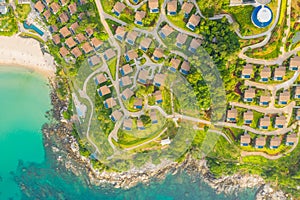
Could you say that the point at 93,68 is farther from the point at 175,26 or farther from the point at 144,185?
the point at 144,185

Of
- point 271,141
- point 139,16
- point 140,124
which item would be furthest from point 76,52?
point 271,141

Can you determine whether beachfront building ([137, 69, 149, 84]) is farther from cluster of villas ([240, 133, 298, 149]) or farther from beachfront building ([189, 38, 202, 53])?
cluster of villas ([240, 133, 298, 149])

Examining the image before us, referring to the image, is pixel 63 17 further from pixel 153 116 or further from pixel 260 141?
pixel 260 141

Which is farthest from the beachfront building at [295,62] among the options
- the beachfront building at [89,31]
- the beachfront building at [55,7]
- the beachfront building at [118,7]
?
the beachfront building at [55,7]

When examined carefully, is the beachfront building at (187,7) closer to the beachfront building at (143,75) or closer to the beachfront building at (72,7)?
the beachfront building at (143,75)

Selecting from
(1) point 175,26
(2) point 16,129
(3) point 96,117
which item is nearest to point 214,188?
(3) point 96,117

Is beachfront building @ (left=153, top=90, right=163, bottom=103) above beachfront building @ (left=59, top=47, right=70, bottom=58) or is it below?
below

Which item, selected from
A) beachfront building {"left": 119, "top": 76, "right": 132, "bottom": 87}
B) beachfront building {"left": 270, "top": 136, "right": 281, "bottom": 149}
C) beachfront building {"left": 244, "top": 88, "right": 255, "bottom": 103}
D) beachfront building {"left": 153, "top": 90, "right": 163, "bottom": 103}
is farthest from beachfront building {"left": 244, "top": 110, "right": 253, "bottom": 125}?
beachfront building {"left": 119, "top": 76, "right": 132, "bottom": 87}
